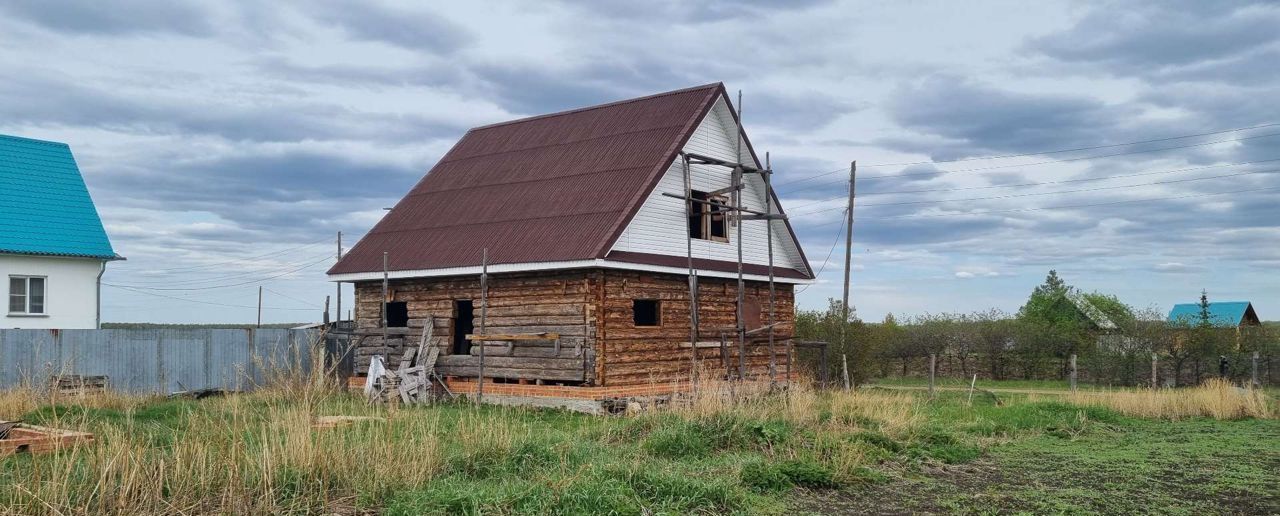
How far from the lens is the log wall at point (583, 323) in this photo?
19.3m

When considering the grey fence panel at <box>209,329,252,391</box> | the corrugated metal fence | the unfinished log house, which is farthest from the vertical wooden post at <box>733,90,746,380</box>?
the grey fence panel at <box>209,329,252,391</box>

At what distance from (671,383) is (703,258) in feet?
9.31

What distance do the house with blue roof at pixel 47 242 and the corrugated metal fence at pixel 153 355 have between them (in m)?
3.59

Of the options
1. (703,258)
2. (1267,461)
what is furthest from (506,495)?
(703,258)

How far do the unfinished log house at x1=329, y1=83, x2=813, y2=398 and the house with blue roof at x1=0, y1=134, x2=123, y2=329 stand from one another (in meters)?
7.87

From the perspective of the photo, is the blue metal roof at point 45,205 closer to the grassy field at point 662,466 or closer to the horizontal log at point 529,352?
the grassy field at point 662,466

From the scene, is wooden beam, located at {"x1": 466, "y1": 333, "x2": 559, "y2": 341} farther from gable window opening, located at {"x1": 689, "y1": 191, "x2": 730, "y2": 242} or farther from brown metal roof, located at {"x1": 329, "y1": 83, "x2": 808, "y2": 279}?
gable window opening, located at {"x1": 689, "y1": 191, "x2": 730, "y2": 242}

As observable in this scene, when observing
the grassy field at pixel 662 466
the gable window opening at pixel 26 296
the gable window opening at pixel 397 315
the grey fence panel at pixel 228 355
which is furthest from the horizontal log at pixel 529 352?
the gable window opening at pixel 26 296

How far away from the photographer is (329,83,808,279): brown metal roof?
20.0 metres

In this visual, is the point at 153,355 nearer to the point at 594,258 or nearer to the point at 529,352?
the point at 529,352

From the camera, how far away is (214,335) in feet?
80.1

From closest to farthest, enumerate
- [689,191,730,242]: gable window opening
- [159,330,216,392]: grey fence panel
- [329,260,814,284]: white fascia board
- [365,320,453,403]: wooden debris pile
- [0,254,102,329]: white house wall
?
1. [329,260,814,284]: white fascia board
2. [365,320,453,403]: wooden debris pile
3. [689,191,730,242]: gable window opening
4. [159,330,216,392]: grey fence panel
5. [0,254,102,329]: white house wall

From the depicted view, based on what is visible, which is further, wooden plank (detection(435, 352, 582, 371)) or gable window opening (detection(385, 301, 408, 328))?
gable window opening (detection(385, 301, 408, 328))

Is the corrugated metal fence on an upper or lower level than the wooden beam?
lower
